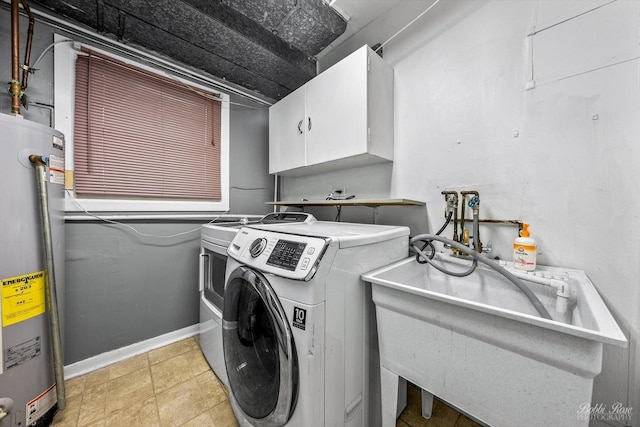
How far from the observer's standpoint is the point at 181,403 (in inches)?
48.6

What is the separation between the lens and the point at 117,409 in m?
1.19

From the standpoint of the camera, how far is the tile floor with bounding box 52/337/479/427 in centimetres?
113

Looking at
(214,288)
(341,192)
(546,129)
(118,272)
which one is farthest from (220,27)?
(546,129)

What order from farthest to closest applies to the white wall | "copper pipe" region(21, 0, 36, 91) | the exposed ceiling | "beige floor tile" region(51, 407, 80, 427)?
the exposed ceiling, "copper pipe" region(21, 0, 36, 91), "beige floor tile" region(51, 407, 80, 427), the white wall

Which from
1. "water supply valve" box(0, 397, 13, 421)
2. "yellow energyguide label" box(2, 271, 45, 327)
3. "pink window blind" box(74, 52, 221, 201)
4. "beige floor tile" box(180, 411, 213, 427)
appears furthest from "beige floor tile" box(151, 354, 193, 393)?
"pink window blind" box(74, 52, 221, 201)

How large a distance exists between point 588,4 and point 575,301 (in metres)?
1.27

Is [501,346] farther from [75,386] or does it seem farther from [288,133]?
[75,386]

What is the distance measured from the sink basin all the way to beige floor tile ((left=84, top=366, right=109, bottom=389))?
1730 mm

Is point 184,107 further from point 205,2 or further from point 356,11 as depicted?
point 356,11

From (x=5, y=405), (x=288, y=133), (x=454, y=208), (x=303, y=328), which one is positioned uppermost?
(x=288, y=133)

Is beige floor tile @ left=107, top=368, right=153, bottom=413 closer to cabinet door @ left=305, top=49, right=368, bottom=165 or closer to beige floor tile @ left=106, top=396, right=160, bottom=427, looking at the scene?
beige floor tile @ left=106, top=396, right=160, bottom=427

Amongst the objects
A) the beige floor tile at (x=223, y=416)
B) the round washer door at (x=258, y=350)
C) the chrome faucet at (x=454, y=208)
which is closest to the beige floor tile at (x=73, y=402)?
the beige floor tile at (x=223, y=416)

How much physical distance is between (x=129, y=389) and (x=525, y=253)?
2250 mm

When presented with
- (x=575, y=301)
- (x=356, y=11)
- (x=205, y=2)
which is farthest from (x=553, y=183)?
(x=205, y=2)
